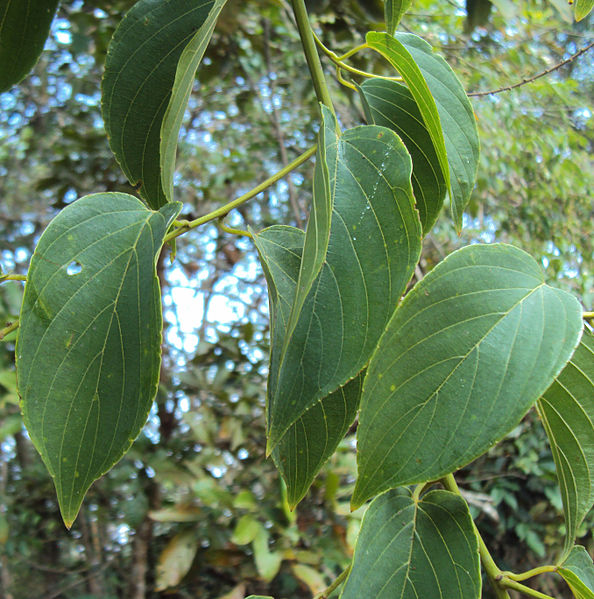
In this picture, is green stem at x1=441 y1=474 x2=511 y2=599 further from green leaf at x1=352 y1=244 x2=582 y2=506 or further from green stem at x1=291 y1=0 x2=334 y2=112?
green stem at x1=291 y1=0 x2=334 y2=112

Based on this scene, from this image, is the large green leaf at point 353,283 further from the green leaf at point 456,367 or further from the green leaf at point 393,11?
the green leaf at point 393,11

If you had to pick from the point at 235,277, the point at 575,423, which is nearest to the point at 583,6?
the point at 575,423

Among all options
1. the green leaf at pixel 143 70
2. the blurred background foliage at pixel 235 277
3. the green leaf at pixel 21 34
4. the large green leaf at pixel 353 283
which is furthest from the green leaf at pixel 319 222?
the blurred background foliage at pixel 235 277

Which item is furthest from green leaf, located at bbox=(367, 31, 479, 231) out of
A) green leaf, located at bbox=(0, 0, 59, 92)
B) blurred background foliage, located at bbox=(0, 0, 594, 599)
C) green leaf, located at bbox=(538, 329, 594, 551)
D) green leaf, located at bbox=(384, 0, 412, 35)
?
blurred background foliage, located at bbox=(0, 0, 594, 599)

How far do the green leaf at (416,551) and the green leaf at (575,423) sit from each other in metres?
0.06

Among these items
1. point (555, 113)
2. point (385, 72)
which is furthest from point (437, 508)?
point (555, 113)

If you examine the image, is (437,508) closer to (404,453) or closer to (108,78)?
(404,453)

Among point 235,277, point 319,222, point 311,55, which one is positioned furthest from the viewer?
point 235,277

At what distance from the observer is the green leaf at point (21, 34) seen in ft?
1.36

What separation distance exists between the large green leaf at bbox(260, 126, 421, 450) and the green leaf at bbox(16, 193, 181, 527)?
0.06m

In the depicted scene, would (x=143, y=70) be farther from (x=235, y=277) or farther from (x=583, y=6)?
(x=235, y=277)

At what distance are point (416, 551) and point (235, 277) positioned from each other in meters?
1.53

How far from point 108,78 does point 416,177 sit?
0.19 m

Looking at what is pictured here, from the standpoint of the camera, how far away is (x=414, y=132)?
1.24ft
